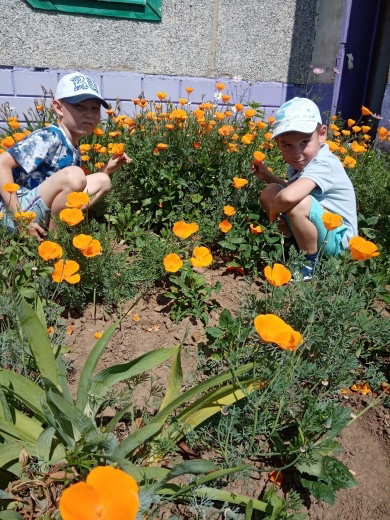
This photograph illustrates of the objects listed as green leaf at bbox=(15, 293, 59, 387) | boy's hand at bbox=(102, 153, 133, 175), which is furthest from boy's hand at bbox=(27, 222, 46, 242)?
green leaf at bbox=(15, 293, 59, 387)

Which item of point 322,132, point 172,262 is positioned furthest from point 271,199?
point 172,262

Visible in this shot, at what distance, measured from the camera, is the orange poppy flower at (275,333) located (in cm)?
133

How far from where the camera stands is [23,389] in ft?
4.55

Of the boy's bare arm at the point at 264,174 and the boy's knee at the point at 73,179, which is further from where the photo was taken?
the boy's bare arm at the point at 264,174

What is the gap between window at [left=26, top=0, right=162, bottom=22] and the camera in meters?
4.39

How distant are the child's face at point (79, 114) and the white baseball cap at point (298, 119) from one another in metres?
1.06

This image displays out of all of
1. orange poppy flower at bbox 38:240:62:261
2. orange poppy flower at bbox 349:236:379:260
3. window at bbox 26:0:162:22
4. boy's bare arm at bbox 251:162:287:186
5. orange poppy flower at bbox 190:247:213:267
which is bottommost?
orange poppy flower at bbox 190:247:213:267

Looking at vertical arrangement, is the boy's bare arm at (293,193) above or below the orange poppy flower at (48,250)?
above

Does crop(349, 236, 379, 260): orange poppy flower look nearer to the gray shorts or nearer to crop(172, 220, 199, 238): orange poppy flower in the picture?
crop(172, 220, 199, 238): orange poppy flower

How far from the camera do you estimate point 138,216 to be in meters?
2.98

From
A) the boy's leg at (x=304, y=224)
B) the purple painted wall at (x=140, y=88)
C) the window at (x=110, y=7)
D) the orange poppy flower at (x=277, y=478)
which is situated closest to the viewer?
the orange poppy flower at (x=277, y=478)

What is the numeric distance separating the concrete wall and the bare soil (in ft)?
10.1

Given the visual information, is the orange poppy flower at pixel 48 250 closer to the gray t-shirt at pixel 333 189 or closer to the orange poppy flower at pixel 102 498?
the orange poppy flower at pixel 102 498

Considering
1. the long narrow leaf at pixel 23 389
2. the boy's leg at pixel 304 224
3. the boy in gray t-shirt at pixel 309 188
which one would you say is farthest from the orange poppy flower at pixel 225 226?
the long narrow leaf at pixel 23 389
